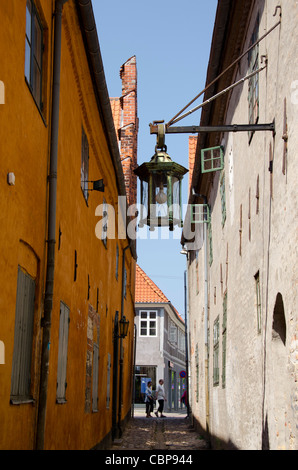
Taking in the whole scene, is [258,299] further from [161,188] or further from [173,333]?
[173,333]

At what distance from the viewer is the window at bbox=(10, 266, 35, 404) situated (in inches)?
250

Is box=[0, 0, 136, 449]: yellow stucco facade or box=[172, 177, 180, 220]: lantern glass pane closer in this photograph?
box=[0, 0, 136, 449]: yellow stucco facade

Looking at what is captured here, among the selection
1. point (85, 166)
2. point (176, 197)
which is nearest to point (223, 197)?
point (85, 166)

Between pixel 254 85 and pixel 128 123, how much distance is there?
18.9 meters

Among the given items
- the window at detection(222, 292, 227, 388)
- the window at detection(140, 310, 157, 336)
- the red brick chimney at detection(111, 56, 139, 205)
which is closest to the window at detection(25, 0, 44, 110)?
the window at detection(222, 292, 227, 388)

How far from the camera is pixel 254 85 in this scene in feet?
30.7

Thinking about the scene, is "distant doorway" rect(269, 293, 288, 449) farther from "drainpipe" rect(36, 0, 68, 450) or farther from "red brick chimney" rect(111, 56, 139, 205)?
"red brick chimney" rect(111, 56, 139, 205)

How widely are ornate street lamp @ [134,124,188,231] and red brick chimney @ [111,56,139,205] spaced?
722 inches

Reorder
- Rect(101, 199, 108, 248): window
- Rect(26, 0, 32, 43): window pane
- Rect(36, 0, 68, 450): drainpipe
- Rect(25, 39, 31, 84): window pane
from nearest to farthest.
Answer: Rect(25, 39, 31, 84): window pane
Rect(26, 0, 32, 43): window pane
Rect(36, 0, 68, 450): drainpipe
Rect(101, 199, 108, 248): window

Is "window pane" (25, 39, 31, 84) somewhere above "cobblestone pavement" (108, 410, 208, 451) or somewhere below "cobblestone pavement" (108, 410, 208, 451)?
above

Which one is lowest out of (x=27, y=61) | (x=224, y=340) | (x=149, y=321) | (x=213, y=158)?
(x=224, y=340)

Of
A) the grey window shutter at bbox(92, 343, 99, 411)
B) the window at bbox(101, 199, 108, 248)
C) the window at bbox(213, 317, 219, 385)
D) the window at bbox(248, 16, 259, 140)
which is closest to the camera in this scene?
the window at bbox(248, 16, 259, 140)
